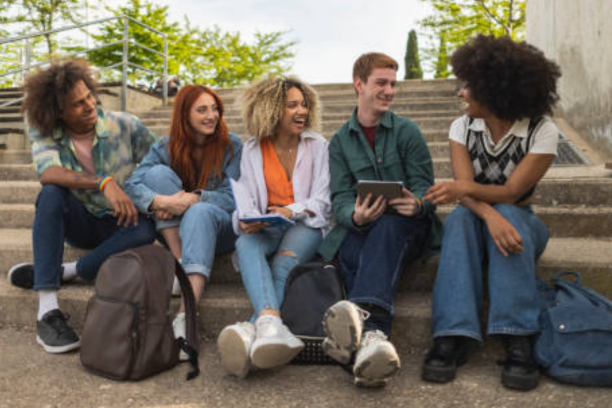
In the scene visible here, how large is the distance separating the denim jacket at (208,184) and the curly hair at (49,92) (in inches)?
19.1

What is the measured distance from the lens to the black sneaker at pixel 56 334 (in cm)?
229

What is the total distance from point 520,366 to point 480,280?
355 mm

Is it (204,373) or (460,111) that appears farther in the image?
(460,111)

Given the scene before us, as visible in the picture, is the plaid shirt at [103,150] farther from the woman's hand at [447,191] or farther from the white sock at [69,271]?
the woman's hand at [447,191]

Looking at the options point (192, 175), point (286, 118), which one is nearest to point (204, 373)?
point (192, 175)

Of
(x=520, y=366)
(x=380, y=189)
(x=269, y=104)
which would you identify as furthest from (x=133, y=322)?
(x=520, y=366)

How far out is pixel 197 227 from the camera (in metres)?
2.43

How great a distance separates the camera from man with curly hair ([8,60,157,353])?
243cm

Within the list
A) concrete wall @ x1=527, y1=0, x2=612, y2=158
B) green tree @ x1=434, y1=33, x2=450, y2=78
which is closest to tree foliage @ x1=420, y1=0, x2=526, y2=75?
green tree @ x1=434, y1=33, x2=450, y2=78

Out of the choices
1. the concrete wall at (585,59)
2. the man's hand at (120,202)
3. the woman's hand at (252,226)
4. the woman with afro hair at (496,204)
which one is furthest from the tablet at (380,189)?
the concrete wall at (585,59)

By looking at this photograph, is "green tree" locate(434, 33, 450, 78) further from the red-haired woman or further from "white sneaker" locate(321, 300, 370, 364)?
"white sneaker" locate(321, 300, 370, 364)

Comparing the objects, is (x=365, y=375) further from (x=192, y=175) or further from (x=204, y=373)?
(x=192, y=175)

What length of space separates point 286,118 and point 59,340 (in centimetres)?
150

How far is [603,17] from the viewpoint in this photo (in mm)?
4203
